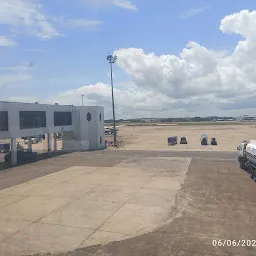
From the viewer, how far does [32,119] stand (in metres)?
52.9

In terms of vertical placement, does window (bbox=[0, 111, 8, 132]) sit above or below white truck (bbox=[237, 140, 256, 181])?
above

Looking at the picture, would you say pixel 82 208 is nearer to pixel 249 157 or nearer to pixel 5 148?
pixel 249 157

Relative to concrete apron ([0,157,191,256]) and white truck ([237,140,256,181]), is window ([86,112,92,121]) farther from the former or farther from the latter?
white truck ([237,140,256,181])

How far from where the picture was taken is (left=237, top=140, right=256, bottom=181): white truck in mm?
34694

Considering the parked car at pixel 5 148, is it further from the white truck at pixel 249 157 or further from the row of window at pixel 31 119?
the white truck at pixel 249 157

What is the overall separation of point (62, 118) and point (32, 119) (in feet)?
35.2

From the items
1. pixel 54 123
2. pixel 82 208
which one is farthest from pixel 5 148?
pixel 82 208

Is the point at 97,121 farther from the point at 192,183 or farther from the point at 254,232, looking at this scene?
the point at 254,232

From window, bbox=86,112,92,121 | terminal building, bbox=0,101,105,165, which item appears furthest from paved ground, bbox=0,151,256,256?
window, bbox=86,112,92,121

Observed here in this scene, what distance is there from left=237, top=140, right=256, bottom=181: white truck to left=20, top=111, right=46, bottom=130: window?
32868mm

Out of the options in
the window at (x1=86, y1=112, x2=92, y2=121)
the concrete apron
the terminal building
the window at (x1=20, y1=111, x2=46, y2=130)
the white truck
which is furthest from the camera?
the window at (x1=86, y1=112, x2=92, y2=121)

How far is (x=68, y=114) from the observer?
65500mm

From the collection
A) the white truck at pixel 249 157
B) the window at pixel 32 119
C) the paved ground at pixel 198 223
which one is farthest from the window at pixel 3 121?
the white truck at pixel 249 157

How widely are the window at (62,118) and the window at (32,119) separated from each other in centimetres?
439
